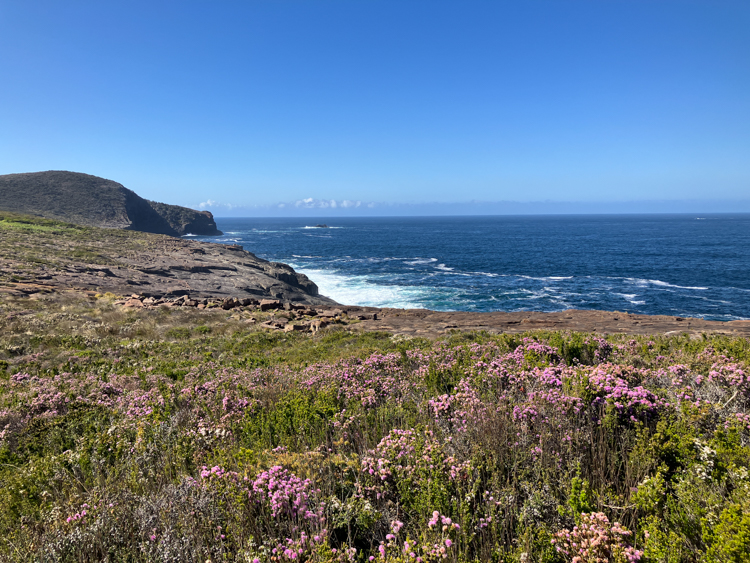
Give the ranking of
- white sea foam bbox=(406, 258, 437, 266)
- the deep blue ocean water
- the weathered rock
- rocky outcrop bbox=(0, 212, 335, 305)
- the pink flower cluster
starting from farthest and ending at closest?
white sea foam bbox=(406, 258, 437, 266)
the deep blue ocean water
rocky outcrop bbox=(0, 212, 335, 305)
the weathered rock
the pink flower cluster

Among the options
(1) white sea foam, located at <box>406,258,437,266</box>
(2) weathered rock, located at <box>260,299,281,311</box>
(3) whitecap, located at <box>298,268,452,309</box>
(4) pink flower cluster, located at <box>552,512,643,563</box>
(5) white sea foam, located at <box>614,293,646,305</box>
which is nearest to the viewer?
(4) pink flower cluster, located at <box>552,512,643,563</box>

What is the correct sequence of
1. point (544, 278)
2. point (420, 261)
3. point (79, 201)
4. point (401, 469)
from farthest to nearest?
1. point (79, 201)
2. point (420, 261)
3. point (544, 278)
4. point (401, 469)

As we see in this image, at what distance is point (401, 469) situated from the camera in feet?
12.1

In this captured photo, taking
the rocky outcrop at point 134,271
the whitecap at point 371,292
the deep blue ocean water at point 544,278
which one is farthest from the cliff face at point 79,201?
the whitecap at point 371,292

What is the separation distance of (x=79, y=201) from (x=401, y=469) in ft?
446

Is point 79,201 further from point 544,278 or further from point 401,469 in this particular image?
point 401,469

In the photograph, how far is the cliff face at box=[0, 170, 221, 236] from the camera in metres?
96.1

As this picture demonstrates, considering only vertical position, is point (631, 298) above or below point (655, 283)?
below

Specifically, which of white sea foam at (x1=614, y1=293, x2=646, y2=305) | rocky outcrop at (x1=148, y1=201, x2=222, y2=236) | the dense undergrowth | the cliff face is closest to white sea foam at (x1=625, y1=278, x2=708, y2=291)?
white sea foam at (x1=614, y1=293, x2=646, y2=305)

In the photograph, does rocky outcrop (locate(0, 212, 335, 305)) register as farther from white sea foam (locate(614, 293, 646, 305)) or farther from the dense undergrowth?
white sea foam (locate(614, 293, 646, 305))

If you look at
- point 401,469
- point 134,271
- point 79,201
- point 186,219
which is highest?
point 79,201

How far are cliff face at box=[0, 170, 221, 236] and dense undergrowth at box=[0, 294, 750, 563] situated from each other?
10321 cm

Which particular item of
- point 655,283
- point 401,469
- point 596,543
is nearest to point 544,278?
point 655,283

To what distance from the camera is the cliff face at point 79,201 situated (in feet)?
315
